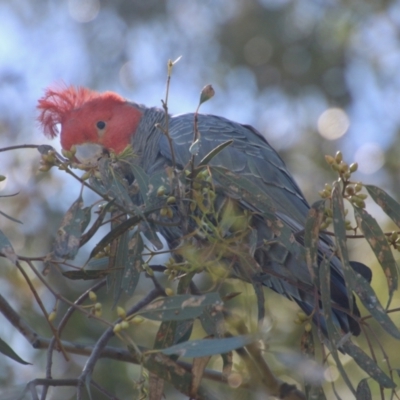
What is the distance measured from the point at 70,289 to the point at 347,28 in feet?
11.8

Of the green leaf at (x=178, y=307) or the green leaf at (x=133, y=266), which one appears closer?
the green leaf at (x=178, y=307)

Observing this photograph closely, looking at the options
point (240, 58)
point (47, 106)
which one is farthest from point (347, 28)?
point (47, 106)

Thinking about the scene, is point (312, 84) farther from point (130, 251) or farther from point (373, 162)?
point (130, 251)

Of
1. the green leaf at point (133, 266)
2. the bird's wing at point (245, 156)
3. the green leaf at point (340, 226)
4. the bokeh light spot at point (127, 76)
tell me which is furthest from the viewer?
the bokeh light spot at point (127, 76)

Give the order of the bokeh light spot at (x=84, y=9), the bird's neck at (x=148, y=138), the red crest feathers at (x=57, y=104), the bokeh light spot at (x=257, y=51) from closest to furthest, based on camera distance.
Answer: the bird's neck at (x=148, y=138) < the red crest feathers at (x=57, y=104) < the bokeh light spot at (x=257, y=51) < the bokeh light spot at (x=84, y=9)

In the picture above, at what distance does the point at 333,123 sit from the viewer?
5.45 meters

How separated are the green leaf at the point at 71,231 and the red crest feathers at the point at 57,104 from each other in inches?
60.6

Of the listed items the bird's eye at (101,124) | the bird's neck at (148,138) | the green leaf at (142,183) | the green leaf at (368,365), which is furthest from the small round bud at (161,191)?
the bird's eye at (101,124)

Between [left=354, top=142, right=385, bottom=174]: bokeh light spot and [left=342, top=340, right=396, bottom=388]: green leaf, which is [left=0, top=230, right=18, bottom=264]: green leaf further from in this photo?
[left=354, top=142, right=385, bottom=174]: bokeh light spot

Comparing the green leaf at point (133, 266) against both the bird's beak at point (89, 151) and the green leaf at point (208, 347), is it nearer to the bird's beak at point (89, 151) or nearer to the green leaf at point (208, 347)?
the green leaf at point (208, 347)

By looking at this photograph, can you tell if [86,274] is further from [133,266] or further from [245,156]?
[245,156]

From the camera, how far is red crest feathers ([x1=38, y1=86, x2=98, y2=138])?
3139mm

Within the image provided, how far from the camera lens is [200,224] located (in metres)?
1.61

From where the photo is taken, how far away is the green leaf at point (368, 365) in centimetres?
157
